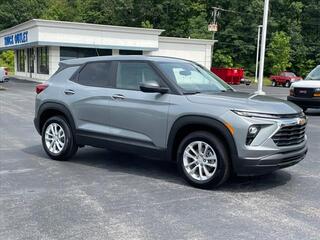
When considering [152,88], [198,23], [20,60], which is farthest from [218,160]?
[198,23]

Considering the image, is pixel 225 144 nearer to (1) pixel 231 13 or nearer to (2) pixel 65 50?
(2) pixel 65 50

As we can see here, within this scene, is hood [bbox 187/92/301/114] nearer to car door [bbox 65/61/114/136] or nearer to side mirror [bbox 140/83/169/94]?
side mirror [bbox 140/83/169/94]

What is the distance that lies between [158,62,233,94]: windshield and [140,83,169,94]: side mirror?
271mm

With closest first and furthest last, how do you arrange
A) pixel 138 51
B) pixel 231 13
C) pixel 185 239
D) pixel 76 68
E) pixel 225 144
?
pixel 185 239 < pixel 225 144 < pixel 76 68 < pixel 138 51 < pixel 231 13

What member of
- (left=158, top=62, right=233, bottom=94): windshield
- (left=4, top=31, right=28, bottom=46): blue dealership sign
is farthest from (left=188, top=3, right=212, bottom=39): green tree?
(left=158, top=62, right=233, bottom=94): windshield

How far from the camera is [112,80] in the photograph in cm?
723

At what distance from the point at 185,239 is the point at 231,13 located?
67.7 meters

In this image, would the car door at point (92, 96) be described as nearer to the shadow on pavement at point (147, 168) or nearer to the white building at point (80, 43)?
the shadow on pavement at point (147, 168)

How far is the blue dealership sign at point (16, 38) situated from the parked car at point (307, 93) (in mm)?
28391

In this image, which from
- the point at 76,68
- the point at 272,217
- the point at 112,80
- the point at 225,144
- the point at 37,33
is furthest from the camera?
the point at 37,33

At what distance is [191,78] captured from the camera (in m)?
6.89

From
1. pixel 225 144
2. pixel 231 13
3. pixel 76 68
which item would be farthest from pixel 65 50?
pixel 231 13

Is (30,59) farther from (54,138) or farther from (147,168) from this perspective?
(147,168)

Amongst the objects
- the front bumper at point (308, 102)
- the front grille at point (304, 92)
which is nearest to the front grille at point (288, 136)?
the front bumper at point (308, 102)
